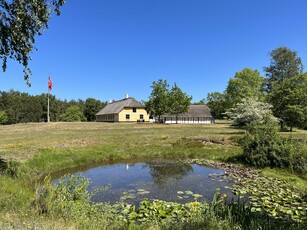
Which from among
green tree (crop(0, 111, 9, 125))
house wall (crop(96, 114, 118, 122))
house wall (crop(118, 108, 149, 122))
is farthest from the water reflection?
green tree (crop(0, 111, 9, 125))

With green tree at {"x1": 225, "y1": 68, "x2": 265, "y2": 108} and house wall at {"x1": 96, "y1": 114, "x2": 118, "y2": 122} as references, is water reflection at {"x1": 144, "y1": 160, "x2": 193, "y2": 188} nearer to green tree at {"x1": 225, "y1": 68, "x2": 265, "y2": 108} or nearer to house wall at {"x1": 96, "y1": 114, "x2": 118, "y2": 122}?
green tree at {"x1": 225, "y1": 68, "x2": 265, "y2": 108}

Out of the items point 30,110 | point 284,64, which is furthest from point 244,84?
point 30,110

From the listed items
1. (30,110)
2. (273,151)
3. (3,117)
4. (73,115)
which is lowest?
(273,151)

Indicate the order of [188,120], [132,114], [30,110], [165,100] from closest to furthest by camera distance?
1. [165,100]
2. [132,114]
3. [188,120]
4. [30,110]

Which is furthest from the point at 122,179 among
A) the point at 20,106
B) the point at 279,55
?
the point at 20,106

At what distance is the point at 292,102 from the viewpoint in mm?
30078

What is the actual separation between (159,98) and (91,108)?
46.3 metres

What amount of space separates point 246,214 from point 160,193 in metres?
4.48

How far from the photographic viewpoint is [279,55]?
2205 inches

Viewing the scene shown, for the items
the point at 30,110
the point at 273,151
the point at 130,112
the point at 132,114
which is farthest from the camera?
the point at 30,110

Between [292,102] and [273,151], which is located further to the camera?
[292,102]

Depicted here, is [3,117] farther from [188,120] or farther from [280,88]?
[280,88]

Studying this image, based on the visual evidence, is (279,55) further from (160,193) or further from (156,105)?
(160,193)

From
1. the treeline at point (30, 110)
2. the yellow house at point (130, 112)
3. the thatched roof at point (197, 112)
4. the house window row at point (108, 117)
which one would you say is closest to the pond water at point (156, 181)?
the yellow house at point (130, 112)
